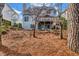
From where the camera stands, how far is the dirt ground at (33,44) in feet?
10.3

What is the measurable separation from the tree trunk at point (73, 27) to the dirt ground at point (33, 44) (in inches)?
1.9

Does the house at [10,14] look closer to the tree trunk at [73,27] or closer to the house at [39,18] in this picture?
the house at [39,18]

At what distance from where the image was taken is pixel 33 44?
316 centimetres

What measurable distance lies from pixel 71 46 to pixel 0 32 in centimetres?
69

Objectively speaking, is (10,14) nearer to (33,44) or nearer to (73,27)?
(33,44)

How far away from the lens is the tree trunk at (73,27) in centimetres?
314

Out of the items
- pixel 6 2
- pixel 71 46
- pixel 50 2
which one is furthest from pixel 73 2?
pixel 6 2

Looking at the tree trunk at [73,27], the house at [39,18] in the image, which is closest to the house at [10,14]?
the house at [39,18]

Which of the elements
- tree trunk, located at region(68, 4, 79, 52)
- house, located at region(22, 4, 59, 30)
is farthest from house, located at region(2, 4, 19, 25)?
tree trunk, located at region(68, 4, 79, 52)

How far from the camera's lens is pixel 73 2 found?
3129 millimetres

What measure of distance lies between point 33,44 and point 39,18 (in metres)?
0.25

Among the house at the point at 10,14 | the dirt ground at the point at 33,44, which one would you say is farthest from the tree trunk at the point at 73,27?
the house at the point at 10,14

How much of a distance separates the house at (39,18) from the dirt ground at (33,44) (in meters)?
0.06

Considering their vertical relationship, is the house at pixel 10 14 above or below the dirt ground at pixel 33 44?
above
